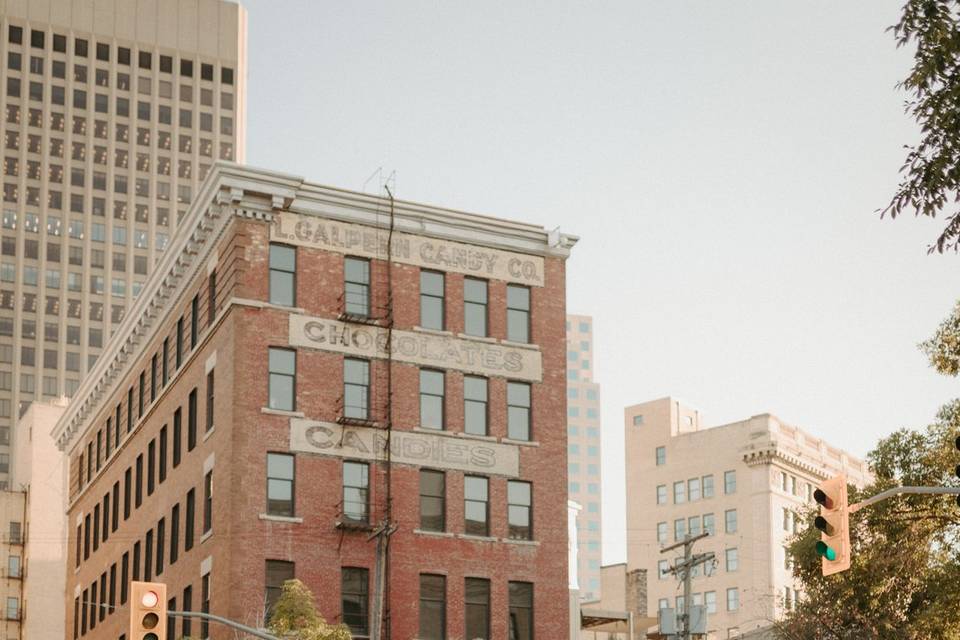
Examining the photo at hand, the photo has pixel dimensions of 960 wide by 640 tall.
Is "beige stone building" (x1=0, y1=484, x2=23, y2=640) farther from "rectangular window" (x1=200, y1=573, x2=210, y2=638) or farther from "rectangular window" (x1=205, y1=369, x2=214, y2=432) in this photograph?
"rectangular window" (x1=200, y1=573, x2=210, y2=638)

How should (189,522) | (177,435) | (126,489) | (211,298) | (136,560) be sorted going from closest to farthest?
1. (211,298)
2. (189,522)
3. (177,435)
4. (136,560)
5. (126,489)

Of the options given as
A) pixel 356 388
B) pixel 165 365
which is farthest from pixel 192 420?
pixel 356 388

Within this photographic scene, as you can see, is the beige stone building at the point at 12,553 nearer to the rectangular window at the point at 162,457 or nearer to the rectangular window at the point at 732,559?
the rectangular window at the point at 732,559

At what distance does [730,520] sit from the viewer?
138125mm

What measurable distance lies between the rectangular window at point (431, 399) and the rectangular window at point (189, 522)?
9053 mm

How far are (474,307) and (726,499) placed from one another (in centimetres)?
7654

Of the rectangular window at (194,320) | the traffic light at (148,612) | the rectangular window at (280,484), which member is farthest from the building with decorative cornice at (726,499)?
the traffic light at (148,612)

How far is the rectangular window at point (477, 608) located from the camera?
207 ft

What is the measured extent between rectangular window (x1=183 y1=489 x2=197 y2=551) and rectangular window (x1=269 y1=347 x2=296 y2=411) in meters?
5.87

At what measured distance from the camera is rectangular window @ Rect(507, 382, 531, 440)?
6625cm

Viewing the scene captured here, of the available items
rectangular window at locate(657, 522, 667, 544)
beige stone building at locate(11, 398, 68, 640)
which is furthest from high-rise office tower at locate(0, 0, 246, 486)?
rectangular window at locate(657, 522, 667, 544)

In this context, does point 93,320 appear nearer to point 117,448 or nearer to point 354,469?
point 117,448

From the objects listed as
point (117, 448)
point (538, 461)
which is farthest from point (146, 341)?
point (538, 461)

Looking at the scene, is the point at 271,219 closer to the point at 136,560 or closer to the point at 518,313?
the point at 518,313
